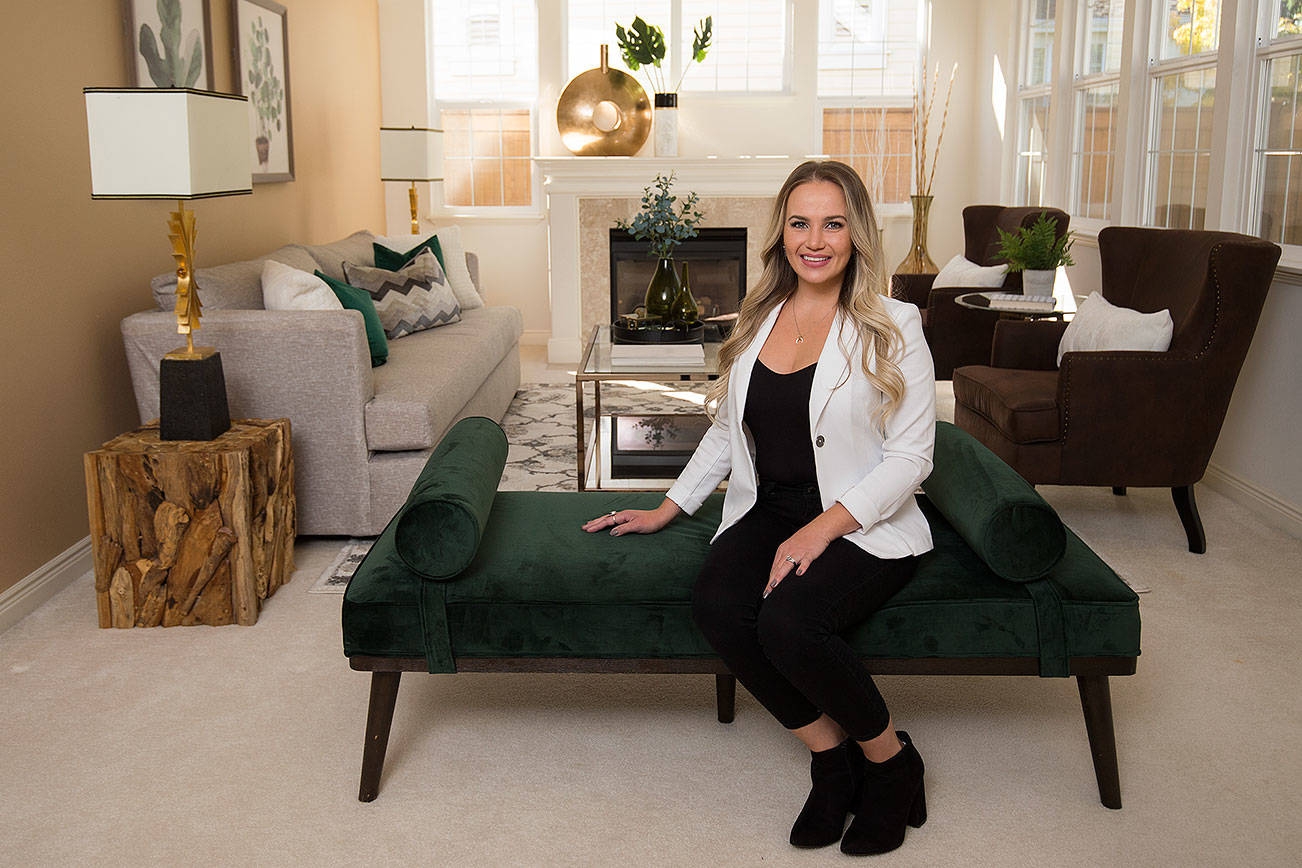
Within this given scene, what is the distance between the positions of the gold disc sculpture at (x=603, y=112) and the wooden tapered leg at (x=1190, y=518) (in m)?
4.22

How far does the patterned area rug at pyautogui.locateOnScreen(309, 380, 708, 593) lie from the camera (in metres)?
3.74

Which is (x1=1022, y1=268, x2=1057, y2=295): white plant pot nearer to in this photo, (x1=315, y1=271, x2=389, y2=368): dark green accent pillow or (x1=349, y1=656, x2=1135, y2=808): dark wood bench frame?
(x1=315, y1=271, x2=389, y2=368): dark green accent pillow

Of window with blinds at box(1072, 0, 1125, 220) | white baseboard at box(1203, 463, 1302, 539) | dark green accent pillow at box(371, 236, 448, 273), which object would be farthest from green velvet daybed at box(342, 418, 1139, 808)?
window with blinds at box(1072, 0, 1125, 220)

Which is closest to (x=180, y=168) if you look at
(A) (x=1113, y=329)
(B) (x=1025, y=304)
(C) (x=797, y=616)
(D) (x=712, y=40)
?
(C) (x=797, y=616)

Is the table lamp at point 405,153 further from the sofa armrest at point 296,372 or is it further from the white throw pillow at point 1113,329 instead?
the white throw pillow at point 1113,329

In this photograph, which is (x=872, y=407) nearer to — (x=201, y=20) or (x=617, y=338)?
(x=617, y=338)

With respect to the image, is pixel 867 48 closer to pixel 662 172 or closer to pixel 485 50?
pixel 662 172

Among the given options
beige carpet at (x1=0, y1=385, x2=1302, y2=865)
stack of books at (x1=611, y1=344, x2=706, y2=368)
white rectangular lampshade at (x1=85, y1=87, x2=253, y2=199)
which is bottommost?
beige carpet at (x1=0, y1=385, x2=1302, y2=865)

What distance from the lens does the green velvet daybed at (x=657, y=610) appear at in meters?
2.20

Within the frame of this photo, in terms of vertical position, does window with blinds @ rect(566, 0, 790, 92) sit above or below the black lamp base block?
above

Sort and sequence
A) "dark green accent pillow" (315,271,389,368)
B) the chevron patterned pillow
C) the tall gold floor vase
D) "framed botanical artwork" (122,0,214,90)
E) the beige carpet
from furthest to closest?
the tall gold floor vase, the chevron patterned pillow, "dark green accent pillow" (315,271,389,368), "framed botanical artwork" (122,0,214,90), the beige carpet

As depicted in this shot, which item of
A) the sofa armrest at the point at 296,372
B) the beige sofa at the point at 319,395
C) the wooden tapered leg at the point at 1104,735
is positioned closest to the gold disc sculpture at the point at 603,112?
the beige sofa at the point at 319,395

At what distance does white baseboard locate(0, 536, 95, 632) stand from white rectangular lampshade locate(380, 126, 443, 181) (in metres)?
3.22

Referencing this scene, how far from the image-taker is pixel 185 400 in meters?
3.19
